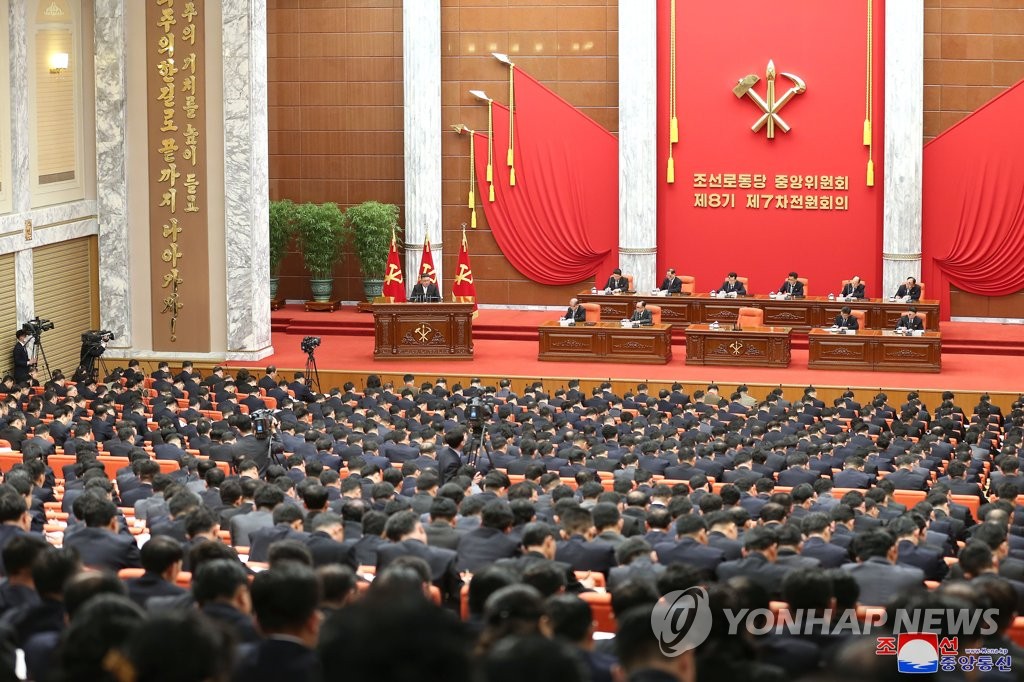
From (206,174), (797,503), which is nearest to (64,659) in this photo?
(797,503)

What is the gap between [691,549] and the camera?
6430 mm

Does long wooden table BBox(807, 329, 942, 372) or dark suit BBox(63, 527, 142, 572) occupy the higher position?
long wooden table BBox(807, 329, 942, 372)

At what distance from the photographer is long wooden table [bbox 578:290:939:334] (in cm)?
1830

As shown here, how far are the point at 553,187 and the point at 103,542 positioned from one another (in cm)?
1561

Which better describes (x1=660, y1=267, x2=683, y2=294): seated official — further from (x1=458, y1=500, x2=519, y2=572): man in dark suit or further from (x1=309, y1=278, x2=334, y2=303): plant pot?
(x1=458, y1=500, x2=519, y2=572): man in dark suit

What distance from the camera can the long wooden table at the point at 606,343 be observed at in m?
17.7

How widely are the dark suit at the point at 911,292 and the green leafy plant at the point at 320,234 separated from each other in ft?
27.1

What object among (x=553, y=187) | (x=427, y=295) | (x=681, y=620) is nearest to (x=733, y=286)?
(x=553, y=187)

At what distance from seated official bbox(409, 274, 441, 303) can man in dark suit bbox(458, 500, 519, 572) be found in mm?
11666

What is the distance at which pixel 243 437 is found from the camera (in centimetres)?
1116

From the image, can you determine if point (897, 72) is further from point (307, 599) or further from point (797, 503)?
point (307, 599)

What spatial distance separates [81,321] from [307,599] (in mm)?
15164

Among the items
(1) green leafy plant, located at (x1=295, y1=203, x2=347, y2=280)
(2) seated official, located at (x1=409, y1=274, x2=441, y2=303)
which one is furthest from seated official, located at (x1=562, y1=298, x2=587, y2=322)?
(1) green leafy plant, located at (x1=295, y1=203, x2=347, y2=280)

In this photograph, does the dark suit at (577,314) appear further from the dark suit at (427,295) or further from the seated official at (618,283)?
the dark suit at (427,295)
